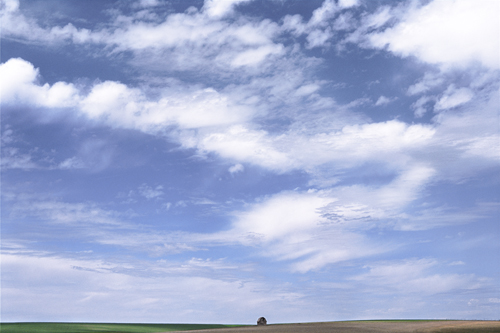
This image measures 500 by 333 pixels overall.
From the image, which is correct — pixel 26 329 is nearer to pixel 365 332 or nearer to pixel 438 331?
pixel 365 332

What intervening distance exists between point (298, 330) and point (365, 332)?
8.18m

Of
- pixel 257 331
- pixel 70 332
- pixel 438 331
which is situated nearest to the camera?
pixel 438 331

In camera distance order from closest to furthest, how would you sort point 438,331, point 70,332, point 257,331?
point 438,331
point 257,331
point 70,332

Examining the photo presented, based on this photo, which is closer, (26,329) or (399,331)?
(399,331)

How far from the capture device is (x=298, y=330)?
55094mm

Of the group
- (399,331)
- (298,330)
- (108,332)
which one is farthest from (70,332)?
(399,331)

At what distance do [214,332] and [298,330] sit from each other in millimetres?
10866

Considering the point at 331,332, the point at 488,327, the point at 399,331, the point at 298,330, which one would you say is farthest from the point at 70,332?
the point at 488,327

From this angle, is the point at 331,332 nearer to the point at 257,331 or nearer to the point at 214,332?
the point at 257,331

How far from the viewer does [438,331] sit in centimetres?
5100

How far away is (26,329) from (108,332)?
1322cm

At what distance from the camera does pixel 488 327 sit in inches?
2063

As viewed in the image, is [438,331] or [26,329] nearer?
[438,331]

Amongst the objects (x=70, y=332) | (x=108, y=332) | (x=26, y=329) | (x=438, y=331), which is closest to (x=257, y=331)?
(x=438, y=331)
